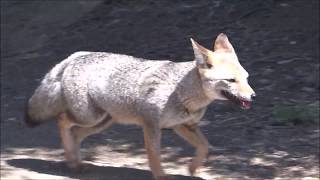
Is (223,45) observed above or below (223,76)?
above

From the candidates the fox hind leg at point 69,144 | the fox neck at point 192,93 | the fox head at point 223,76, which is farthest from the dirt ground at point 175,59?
the fox head at point 223,76

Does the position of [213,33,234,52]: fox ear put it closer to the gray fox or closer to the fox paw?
the gray fox

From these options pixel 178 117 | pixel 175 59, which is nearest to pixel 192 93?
pixel 178 117

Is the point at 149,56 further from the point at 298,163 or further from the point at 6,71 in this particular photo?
the point at 298,163

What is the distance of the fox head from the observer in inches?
250

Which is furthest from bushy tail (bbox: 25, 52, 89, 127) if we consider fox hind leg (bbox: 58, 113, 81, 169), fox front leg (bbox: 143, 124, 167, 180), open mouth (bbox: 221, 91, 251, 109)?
open mouth (bbox: 221, 91, 251, 109)

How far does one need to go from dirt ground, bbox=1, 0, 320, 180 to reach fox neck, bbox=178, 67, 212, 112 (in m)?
1.09

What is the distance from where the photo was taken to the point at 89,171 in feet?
25.3

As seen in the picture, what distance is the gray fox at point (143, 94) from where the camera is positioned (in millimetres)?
6551

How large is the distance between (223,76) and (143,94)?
2.73 feet

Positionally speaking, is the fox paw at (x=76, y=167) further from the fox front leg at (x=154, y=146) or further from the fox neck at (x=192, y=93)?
the fox neck at (x=192, y=93)

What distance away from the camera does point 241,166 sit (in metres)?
8.01

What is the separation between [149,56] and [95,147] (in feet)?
13.8

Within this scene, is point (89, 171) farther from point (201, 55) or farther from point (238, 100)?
point (238, 100)
